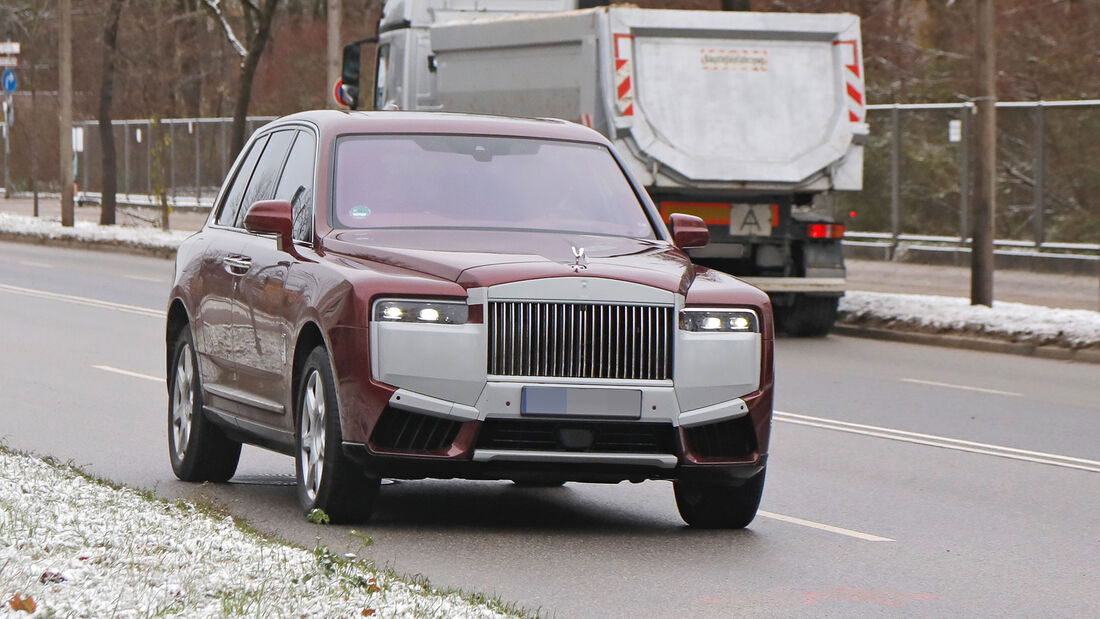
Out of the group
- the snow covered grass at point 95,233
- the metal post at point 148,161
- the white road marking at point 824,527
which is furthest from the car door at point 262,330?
the metal post at point 148,161

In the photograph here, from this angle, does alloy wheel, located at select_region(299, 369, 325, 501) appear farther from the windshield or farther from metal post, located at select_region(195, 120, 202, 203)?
metal post, located at select_region(195, 120, 202, 203)

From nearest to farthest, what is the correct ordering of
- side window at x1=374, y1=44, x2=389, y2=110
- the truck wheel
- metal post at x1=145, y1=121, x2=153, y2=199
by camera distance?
1. the truck wheel
2. side window at x1=374, y1=44, x2=389, y2=110
3. metal post at x1=145, y1=121, x2=153, y2=199

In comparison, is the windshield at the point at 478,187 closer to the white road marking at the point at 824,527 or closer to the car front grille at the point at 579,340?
the car front grille at the point at 579,340

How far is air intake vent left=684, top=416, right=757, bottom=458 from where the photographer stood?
8.37 m

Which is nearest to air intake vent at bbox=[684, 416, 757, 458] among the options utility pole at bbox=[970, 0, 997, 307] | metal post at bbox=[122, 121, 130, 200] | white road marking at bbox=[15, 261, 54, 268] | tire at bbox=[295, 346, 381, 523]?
tire at bbox=[295, 346, 381, 523]

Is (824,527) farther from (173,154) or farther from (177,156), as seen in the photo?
(173,154)

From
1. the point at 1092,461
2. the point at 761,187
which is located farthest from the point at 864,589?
the point at 761,187

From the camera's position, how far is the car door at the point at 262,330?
8977 millimetres

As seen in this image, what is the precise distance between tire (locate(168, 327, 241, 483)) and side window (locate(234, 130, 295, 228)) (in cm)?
71

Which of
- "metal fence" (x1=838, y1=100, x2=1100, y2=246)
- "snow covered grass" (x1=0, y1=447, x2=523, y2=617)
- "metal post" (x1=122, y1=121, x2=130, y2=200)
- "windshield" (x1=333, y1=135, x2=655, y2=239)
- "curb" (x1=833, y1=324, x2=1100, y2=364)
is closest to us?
"snow covered grass" (x1=0, y1=447, x2=523, y2=617)

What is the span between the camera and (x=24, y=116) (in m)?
65.1

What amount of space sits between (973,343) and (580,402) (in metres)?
12.9

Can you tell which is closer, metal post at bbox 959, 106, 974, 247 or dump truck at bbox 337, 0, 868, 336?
dump truck at bbox 337, 0, 868, 336

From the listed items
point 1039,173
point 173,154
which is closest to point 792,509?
point 1039,173
